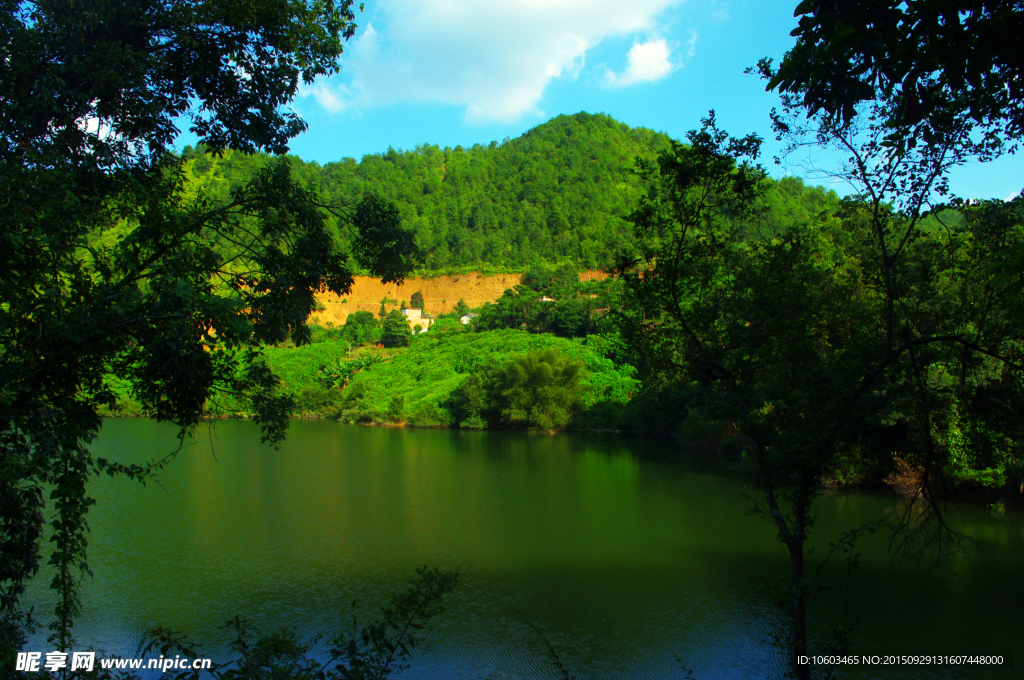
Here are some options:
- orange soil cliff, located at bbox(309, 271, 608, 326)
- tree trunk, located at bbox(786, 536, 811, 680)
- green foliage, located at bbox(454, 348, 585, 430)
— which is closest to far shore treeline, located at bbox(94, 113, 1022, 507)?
green foliage, located at bbox(454, 348, 585, 430)

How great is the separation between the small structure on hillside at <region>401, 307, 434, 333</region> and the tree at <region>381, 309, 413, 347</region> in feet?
16.3

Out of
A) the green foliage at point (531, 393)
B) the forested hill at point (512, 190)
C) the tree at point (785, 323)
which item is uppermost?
the forested hill at point (512, 190)

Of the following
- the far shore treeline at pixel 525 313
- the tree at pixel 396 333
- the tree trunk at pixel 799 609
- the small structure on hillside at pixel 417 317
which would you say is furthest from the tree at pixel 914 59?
the small structure on hillside at pixel 417 317

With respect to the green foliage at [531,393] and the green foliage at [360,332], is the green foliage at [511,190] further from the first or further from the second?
the green foliage at [531,393]

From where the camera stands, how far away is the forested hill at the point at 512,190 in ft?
228

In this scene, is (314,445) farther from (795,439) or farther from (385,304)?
(385,304)

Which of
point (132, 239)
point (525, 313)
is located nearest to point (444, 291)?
point (525, 313)

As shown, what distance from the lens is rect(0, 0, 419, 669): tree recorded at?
9.48ft

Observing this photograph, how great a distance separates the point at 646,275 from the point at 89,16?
363 centimetres

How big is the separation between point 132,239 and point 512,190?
81.9 metres

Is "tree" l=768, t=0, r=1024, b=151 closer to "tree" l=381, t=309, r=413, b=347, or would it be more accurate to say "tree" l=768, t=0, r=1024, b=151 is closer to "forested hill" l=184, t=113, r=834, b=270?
"tree" l=381, t=309, r=413, b=347

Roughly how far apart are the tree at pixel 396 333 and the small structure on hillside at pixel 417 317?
195 inches

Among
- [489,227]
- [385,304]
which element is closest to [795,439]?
[385,304]

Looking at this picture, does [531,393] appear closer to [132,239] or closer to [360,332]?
[360,332]
